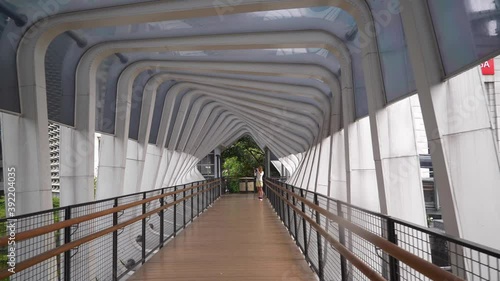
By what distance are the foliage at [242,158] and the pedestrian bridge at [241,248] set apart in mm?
33929

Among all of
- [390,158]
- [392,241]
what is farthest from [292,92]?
[392,241]

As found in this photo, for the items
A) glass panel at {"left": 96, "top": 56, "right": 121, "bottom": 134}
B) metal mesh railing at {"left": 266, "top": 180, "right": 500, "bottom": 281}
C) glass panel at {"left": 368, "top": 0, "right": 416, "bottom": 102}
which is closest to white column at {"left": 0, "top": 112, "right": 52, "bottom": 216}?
glass panel at {"left": 96, "top": 56, "right": 121, "bottom": 134}

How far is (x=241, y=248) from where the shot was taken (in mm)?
7020

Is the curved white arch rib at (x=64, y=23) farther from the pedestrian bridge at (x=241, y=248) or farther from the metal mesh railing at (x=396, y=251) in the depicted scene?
the metal mesh railing at (x=396, y=251)

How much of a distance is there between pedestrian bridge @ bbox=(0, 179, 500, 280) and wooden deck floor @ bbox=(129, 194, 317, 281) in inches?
0.6

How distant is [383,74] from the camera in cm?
587

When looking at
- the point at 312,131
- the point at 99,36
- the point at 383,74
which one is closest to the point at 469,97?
the point at 383,74

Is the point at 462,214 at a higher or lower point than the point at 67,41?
lower

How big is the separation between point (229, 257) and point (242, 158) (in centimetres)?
4251

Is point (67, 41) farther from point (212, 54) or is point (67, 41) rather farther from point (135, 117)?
point (135, 117)

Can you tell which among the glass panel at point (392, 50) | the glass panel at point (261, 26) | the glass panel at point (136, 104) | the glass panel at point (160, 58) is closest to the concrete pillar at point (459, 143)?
the glass panel at point (392, 50)

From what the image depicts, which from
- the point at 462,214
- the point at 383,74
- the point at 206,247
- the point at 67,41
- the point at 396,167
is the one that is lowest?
the point at 206,247

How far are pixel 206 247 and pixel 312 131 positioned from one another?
1276cm

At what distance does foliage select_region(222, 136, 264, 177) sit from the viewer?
43.8 meters
